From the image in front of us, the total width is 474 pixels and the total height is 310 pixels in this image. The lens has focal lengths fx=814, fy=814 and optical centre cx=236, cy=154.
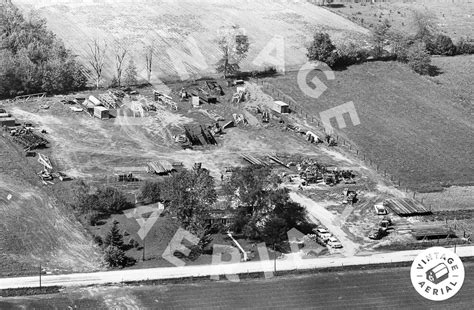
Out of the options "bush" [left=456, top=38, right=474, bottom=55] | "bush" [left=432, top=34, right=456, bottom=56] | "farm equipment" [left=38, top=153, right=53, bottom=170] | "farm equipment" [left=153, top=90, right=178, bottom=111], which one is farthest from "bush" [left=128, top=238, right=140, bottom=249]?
"bush" [left=456, top=38, right=474, bottom=55]

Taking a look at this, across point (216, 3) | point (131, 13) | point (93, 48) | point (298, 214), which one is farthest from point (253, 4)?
point (298, 214)

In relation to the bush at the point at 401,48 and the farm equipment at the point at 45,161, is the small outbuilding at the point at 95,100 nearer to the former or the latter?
the farm equipment at the point at 45,161

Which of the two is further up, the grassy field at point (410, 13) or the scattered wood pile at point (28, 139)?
the grassy field at point (410, 13)

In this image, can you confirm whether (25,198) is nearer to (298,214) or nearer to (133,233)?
(133,233)

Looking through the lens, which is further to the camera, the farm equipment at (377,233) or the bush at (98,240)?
the farm equipment at (377,233)

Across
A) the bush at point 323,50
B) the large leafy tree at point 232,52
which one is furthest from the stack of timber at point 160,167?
the bush at point 323,50

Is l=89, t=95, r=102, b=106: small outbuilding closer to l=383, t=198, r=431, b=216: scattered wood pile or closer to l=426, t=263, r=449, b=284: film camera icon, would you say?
l=383, t=198, r=431, b=216: scattered wood pile
